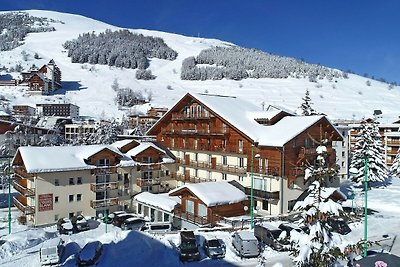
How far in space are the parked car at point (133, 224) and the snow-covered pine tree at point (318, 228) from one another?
24894 millimetres

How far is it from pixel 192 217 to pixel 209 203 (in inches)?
106

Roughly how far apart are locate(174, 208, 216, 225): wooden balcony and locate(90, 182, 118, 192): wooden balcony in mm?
8169

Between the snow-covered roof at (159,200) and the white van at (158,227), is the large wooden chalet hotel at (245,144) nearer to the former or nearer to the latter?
the snow-covered roof at (159,200)

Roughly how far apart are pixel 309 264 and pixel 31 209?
31285mm

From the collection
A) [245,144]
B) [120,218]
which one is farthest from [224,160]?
[120,218]

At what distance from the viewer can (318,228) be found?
12500 mm

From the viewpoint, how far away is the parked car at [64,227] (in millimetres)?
33469

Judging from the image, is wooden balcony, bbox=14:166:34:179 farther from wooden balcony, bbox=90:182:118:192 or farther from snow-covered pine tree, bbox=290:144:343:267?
snow-covered pine tree, bbox=290:144:343:267

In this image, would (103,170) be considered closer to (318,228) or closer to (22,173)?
(22,173)

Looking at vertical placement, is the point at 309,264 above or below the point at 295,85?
below

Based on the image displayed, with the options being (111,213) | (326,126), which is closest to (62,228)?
(111,213)

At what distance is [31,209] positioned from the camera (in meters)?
36.4

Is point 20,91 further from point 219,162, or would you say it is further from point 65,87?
point 219,162

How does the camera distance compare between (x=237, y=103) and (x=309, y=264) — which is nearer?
(x=309, y=264)
